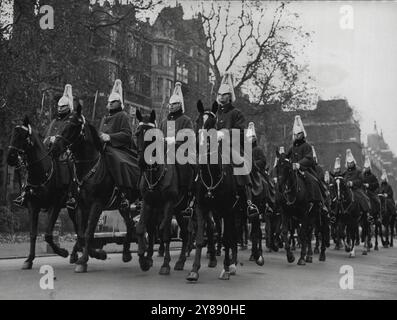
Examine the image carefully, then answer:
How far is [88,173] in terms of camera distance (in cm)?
1187

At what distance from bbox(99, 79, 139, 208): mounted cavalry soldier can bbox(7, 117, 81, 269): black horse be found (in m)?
1.30

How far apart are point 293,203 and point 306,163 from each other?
1378 mm

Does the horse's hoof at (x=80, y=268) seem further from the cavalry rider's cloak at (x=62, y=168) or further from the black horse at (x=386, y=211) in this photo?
the black horse at (x=386, y=211)

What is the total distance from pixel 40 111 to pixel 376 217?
49.9 ft

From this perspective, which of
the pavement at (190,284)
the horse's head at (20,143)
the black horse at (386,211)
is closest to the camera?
the pavement at (190,284)

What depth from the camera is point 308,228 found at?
16.1 meters

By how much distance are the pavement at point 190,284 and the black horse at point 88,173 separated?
0.94 meters

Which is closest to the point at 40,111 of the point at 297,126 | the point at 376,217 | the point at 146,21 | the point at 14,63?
the point at 14,63

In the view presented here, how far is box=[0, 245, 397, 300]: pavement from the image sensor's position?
8906 mm

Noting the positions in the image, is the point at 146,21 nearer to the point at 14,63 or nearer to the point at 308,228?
the point at 14,63

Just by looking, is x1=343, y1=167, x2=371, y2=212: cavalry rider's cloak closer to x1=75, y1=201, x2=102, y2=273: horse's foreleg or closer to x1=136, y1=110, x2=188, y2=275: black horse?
x1=136, y1=110, x2=188, y2=275: black horse

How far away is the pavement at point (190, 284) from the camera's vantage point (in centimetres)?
891

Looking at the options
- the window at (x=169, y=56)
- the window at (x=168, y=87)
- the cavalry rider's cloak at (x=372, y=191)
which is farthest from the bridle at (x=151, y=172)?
the window at (x=169, y=56)
